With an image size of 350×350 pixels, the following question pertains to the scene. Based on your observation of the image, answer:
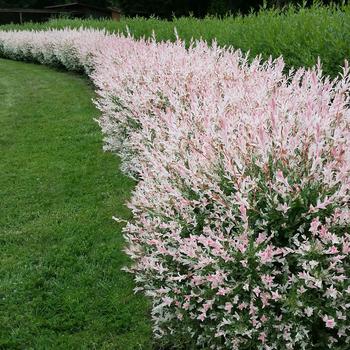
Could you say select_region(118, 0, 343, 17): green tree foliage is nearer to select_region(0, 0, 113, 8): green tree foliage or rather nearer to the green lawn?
select_region(0, 0, 113, 8): green tree foliage

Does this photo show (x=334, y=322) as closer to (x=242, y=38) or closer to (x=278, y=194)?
(x=278, y=194)

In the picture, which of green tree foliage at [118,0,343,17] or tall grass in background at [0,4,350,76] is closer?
tall grass in background at [0,4,350,76]

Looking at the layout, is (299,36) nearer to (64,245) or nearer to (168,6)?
(64,245)

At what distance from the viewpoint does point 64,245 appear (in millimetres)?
5484

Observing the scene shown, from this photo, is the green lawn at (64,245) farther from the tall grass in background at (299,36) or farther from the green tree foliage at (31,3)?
the green tree foliage at (31,3)

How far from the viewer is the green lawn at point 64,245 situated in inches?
163

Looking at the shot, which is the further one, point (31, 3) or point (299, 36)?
point (31, 3)

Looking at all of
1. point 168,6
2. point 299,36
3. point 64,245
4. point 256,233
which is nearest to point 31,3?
point 168,6

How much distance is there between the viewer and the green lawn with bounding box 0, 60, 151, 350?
414cm

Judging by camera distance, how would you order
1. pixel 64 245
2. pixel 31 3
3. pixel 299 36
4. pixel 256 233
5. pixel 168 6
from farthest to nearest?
pixel 31 3
pixel 168 6
pixel 299 36
pixel 64 245
pixel 256 233

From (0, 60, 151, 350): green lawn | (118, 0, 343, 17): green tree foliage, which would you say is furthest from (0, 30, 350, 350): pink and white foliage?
(118, 0, 343, 17): green tree foliage

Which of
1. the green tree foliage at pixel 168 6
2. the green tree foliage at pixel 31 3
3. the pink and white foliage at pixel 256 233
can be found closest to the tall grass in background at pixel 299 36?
the pink and white foliage at pixel 256 233

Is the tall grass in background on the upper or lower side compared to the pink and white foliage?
upper

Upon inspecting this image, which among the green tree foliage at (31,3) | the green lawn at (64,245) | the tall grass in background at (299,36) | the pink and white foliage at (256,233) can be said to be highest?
the tall grass in background at (299,36)
